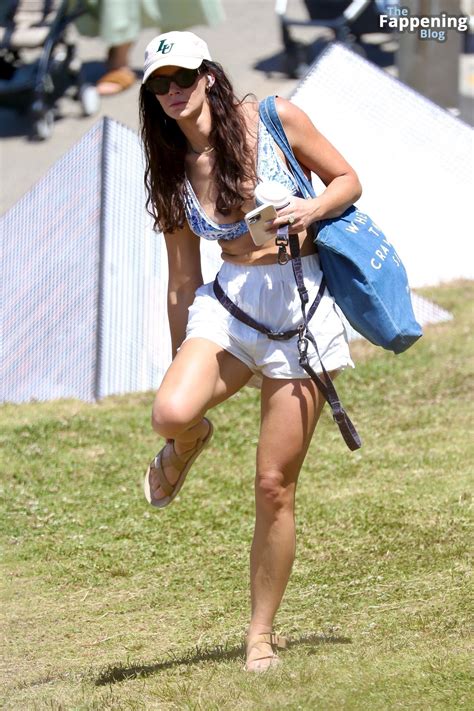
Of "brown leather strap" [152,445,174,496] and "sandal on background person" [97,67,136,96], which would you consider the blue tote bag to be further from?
"sandal on background person" [97,67,136,96]

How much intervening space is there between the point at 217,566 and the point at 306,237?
1746mm

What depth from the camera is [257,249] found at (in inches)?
141

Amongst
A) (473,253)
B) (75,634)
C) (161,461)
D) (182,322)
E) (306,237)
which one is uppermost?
(306,237)

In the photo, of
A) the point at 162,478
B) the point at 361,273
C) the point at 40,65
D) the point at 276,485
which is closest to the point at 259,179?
the point at 361,273

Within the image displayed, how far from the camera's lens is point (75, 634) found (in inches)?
172

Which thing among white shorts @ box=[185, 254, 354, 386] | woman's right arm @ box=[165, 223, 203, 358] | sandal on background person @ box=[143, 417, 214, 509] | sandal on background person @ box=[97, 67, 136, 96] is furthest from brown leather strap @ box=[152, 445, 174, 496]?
sandal on background person @ box=[97, 67, 136, 96]

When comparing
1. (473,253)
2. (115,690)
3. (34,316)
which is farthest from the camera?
(473,253)

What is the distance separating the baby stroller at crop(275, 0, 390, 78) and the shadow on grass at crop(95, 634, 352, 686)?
8876 mm

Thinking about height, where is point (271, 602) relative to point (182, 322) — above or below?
below

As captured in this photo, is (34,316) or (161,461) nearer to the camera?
(161,461)

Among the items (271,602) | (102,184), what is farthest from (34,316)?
(271,602)

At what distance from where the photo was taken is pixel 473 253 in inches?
313

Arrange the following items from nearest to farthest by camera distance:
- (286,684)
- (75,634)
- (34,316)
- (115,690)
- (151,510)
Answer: (286,684)
(115,690)
(75,634)
(151,510)
(34,316)

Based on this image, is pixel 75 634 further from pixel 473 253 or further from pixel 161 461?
pixel 473 253
